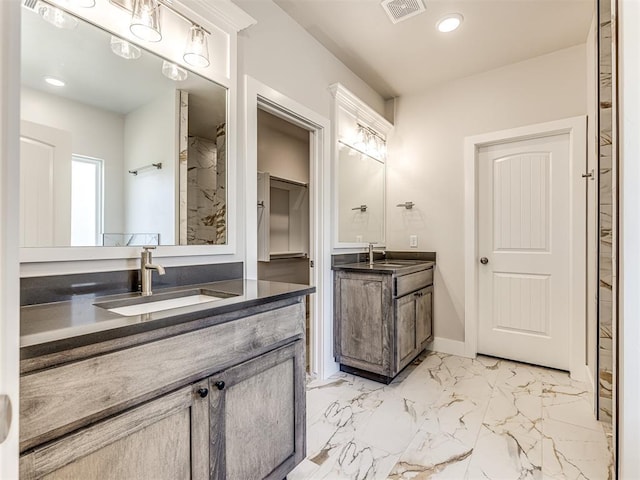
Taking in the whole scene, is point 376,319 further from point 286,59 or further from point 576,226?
point 286,59

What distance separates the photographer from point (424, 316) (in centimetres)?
289

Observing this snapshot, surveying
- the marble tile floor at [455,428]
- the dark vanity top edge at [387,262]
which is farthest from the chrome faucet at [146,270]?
the dark vanity top edge at [387,262]

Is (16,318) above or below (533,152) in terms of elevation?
below

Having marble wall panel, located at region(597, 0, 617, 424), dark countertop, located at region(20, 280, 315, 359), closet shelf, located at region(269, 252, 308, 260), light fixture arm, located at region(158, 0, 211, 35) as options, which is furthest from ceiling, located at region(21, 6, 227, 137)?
closet shelf, located at region(269, 252, 308, 260)

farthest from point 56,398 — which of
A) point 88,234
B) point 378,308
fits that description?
Answer: point 378,308

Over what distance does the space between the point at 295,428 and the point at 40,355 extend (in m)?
1.01

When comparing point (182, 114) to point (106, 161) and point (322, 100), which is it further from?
point (322, 100)

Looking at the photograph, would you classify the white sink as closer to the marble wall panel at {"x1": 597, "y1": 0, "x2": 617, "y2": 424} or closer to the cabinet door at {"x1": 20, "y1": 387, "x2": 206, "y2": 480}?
the cabinet door at {"x1": 20, "y1": 387, "x2": 206, "y2": 480}

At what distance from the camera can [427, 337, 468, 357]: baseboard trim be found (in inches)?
117

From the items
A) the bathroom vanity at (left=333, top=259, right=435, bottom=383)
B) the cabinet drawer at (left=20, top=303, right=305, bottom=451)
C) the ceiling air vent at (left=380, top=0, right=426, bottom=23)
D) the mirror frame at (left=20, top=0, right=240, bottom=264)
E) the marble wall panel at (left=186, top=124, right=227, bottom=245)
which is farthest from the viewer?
the bathroom vanity at (left=333, top=259, right=435, bottom=383)

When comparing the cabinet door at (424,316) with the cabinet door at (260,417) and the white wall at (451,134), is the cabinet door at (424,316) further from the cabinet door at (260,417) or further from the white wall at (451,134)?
the cabinet door at (260,417)

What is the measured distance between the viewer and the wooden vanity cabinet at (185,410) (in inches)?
29.4

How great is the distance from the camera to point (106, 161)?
53.2 inches
